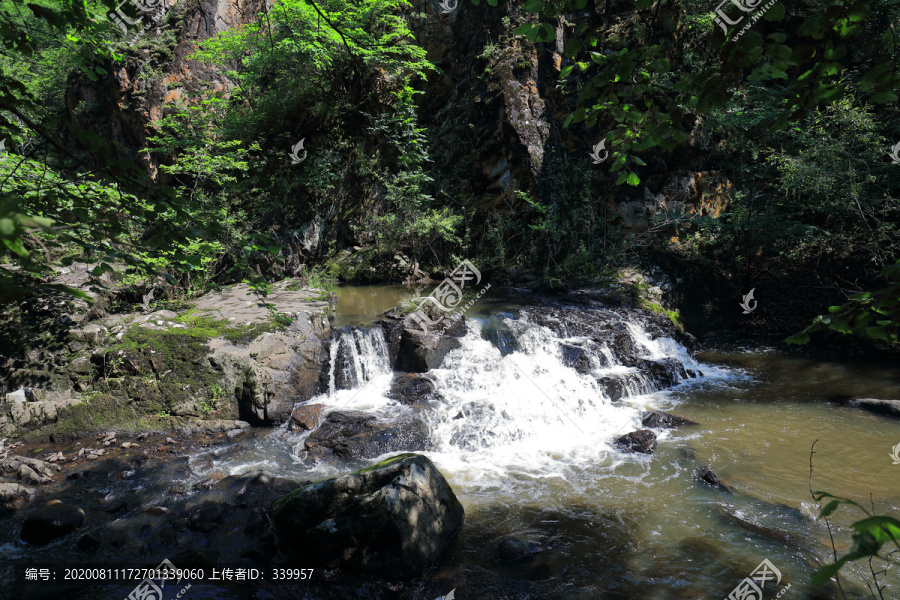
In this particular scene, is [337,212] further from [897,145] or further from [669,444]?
[897,145]

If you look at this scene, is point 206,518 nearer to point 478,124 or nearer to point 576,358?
point 576,358

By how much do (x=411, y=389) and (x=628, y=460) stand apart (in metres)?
3.89

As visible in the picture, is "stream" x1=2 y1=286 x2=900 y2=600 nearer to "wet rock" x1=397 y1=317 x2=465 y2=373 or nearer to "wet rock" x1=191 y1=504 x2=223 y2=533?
"wet rock" x1=397 y1=317 x2=465 y2=373

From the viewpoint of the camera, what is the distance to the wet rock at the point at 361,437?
6.38 metres

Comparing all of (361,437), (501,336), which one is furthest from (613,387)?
(361,437)

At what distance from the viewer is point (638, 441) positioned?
653 cm

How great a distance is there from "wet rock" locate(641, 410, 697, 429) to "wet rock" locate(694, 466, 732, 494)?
1.37 meters

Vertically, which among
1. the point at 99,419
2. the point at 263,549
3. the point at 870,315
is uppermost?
the point at 870,315

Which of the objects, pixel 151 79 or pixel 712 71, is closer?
pixel 712 71

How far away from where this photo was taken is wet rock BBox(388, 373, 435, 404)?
778 centimetres

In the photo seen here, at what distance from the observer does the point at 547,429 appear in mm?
7336

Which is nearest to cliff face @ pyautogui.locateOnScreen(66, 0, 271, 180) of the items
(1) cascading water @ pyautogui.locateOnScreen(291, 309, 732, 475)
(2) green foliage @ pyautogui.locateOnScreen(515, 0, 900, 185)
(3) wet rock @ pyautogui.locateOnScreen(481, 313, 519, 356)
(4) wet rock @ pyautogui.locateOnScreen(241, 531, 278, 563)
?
(1) cascading water @ pyautogui.locateOnScreen(291, 309, 732, 475)

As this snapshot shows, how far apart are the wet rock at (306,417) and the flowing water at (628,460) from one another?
271 mm

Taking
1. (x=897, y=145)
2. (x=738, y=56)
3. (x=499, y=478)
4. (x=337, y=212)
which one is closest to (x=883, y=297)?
(x=738, y=56)
